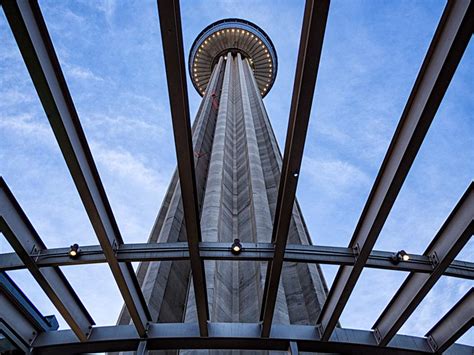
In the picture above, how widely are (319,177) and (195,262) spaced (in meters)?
49.6

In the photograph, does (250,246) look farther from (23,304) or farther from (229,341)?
(23,304)

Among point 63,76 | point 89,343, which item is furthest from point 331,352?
point 63,76

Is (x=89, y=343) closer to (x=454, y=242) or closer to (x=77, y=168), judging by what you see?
(x=77, y=168)

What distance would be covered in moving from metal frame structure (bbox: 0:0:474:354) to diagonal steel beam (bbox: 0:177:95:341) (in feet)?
0.07

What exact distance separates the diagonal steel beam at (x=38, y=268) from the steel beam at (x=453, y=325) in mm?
7505

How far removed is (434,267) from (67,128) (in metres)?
6.81

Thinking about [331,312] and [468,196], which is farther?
[331,312]

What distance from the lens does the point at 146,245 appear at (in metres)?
7.98

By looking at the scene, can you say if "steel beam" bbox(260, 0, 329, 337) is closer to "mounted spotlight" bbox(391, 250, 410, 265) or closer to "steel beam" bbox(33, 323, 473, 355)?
"steel beam" bbox(33, 323, 473, 355)

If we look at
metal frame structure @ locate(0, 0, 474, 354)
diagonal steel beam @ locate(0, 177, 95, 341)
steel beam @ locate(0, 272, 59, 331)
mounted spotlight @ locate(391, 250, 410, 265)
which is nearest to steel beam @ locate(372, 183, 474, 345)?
metal frame structure @ locate(0, 0, 474, 354)

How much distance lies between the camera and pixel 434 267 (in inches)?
295

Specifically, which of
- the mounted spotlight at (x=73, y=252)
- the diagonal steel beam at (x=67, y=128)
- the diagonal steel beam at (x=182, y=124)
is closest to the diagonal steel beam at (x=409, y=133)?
the diagonal steel beam at (x=182, y=124)

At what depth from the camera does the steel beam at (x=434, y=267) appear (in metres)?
6.98

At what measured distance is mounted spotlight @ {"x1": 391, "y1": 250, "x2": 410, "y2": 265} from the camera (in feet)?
24.9
